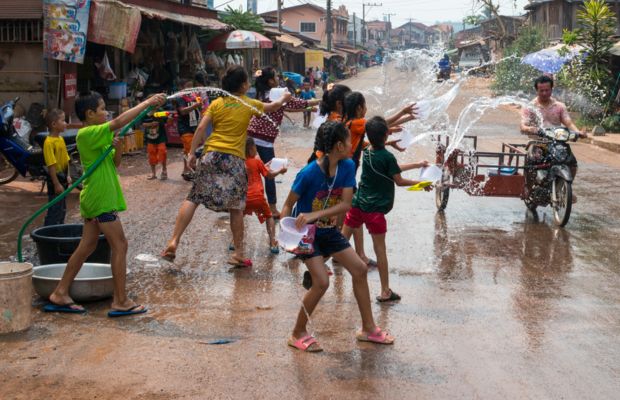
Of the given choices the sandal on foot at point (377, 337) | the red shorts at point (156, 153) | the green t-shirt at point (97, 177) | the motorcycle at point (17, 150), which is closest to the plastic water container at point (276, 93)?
the green t-shirt at point (97, 177)

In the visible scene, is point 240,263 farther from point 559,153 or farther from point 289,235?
point 559,153

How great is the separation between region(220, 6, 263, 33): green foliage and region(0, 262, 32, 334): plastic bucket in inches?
1102

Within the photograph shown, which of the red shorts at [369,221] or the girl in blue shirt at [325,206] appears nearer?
the girl in blue shirt at [325,206]

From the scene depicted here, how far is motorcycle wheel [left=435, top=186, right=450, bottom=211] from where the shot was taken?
991 centimetres

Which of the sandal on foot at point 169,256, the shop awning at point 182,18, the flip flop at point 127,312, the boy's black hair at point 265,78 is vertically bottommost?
the flip flop at point 127,312

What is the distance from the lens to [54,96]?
46.0ft

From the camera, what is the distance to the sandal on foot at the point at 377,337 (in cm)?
527

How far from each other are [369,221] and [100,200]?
2.15 m

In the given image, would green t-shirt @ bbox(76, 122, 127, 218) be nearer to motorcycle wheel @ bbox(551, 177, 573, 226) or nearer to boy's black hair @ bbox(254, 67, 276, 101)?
boy's black hair @ bbox(254, 67, 276, 101)

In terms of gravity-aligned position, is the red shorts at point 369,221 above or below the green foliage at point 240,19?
below

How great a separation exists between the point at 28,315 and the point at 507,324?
350 centimetres

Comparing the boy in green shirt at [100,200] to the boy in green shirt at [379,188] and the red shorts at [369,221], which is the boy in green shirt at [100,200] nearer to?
the boy in green shirt at [379,188]

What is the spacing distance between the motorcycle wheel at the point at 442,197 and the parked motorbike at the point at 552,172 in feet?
3.24

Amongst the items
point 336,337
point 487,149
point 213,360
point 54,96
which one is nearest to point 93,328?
point 213,360
